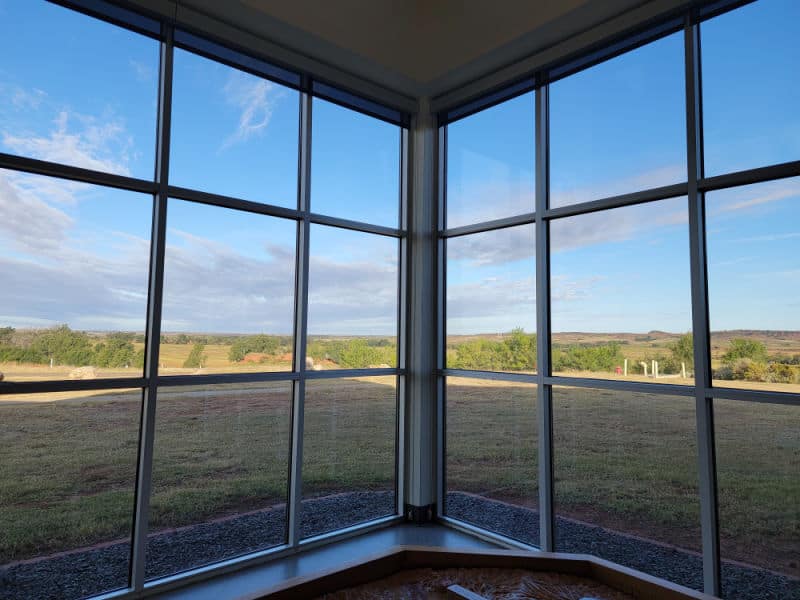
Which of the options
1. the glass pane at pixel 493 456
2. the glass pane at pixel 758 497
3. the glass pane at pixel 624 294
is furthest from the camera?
the glass pane at pixel 493 456

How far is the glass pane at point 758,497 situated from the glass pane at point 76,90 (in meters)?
3.43

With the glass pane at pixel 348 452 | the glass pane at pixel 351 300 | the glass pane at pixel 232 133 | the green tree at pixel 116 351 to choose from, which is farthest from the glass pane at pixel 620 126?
the green tree at pixel 116 351

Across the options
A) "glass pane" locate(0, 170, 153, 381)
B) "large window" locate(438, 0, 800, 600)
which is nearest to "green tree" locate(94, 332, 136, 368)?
"glass pane" locate(0, 170, 153, 381)

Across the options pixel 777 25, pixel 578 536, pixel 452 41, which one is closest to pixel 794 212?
pixel 777 25

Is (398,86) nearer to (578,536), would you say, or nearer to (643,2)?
(643,2)

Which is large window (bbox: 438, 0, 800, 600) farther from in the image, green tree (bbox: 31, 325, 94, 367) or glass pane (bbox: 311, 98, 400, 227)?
green tree (bbox: 31, 325, 94, 367)

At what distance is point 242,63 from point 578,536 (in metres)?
3.65

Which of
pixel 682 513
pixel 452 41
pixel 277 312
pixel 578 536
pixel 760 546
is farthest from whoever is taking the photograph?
pixel 452 41

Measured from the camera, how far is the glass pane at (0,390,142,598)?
2488 mm

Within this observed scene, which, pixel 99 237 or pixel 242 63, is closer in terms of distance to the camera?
pixel 99 237

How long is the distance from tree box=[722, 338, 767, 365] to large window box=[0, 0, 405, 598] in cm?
227

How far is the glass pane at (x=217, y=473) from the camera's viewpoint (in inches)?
115

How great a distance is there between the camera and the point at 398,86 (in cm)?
401

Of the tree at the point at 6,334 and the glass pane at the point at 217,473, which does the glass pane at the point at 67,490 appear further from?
the tree at the point at 6,334
